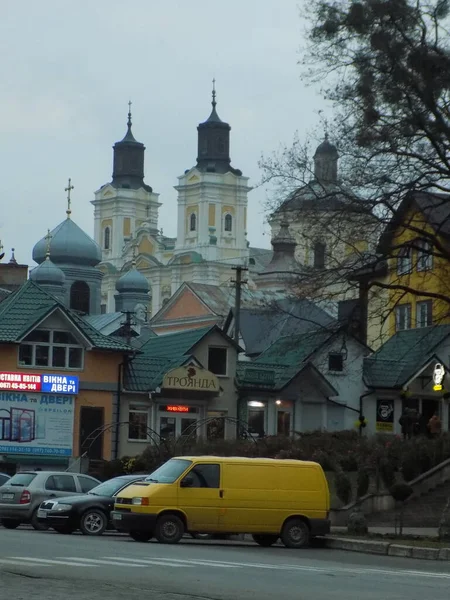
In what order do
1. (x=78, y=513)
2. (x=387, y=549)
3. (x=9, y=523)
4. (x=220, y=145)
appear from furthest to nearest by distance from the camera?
(x=220, y=145) → (x=9, y=523) → (x=78, y=513) → (x=387, y=549)

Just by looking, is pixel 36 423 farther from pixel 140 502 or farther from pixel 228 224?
pixel 228 224

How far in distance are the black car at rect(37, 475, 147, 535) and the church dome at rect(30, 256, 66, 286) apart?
263ft

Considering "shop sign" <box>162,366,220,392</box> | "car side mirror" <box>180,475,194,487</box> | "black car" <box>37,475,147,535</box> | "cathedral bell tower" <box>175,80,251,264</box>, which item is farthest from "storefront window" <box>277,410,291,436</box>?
"cathedral bell tower" <box>175,80,251,264</box>

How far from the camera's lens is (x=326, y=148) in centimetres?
3372

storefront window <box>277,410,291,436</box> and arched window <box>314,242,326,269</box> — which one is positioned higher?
arched window <box>314,242,326,269</box>

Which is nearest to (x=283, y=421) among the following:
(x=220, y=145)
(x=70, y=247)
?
(x=70, y=247)

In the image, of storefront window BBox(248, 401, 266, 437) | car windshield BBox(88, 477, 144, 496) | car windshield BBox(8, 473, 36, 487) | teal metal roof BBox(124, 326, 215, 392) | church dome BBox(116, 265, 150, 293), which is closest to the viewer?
car windshield BBox(88, 477, 144, 496)

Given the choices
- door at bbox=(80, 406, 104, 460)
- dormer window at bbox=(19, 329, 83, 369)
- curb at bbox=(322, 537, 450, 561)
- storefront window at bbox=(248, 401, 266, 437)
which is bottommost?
curb at bbox=(322, 537, 450, 561)

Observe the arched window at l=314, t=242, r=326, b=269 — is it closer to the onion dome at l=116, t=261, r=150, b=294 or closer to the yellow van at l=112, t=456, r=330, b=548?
the yellow van at l=112, t=456, r=330, b=548

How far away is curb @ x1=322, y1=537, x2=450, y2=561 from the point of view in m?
26.7

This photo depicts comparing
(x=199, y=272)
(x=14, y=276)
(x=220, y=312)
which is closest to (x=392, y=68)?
(x=14, y=276)

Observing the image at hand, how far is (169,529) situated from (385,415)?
32.5 meters

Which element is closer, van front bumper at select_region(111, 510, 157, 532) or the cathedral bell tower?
van front bumper at select_region(111, 510, 157, 532)

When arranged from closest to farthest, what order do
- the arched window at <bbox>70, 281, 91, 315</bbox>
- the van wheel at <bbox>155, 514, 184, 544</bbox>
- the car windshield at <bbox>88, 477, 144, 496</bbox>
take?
the van wheel at <bbox>155, 514, 184, 544</bbox> < the car windshield at <bbox>88, 477, 144, 496</bbox> < the arched window at <bbox>70, 281, 91, 315</bbox>
